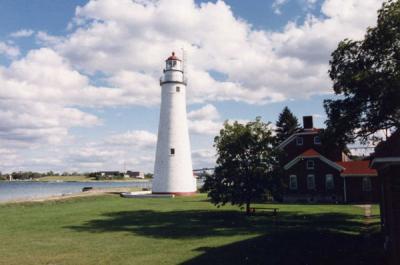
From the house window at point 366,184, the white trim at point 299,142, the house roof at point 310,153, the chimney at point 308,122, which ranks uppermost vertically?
the chimney at point 308,122

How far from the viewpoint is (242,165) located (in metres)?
30.5

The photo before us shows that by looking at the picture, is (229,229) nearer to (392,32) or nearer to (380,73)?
(380,73)

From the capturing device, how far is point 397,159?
37.0 ft

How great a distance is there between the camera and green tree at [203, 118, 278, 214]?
30031mm

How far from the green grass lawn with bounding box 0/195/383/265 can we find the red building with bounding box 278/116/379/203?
441 inches

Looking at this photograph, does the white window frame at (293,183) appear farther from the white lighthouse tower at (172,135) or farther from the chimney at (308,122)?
the white lighthouse tower at (172,135)

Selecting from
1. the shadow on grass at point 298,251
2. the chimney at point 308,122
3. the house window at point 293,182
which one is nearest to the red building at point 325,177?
the house window at point 293,182

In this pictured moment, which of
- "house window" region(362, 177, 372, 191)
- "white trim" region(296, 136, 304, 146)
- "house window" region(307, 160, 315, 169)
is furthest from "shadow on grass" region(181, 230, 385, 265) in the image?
"white trim" region(296, 136, 304, 146)

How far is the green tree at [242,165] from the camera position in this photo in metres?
30.0

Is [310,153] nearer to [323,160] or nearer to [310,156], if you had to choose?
[310,156]

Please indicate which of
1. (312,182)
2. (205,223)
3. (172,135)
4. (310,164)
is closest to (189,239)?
(205,223)

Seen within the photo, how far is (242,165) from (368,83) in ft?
35.8

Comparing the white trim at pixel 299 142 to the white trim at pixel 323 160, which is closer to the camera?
the white trim at pixel 323 160

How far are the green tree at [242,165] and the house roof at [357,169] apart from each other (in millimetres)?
14526
